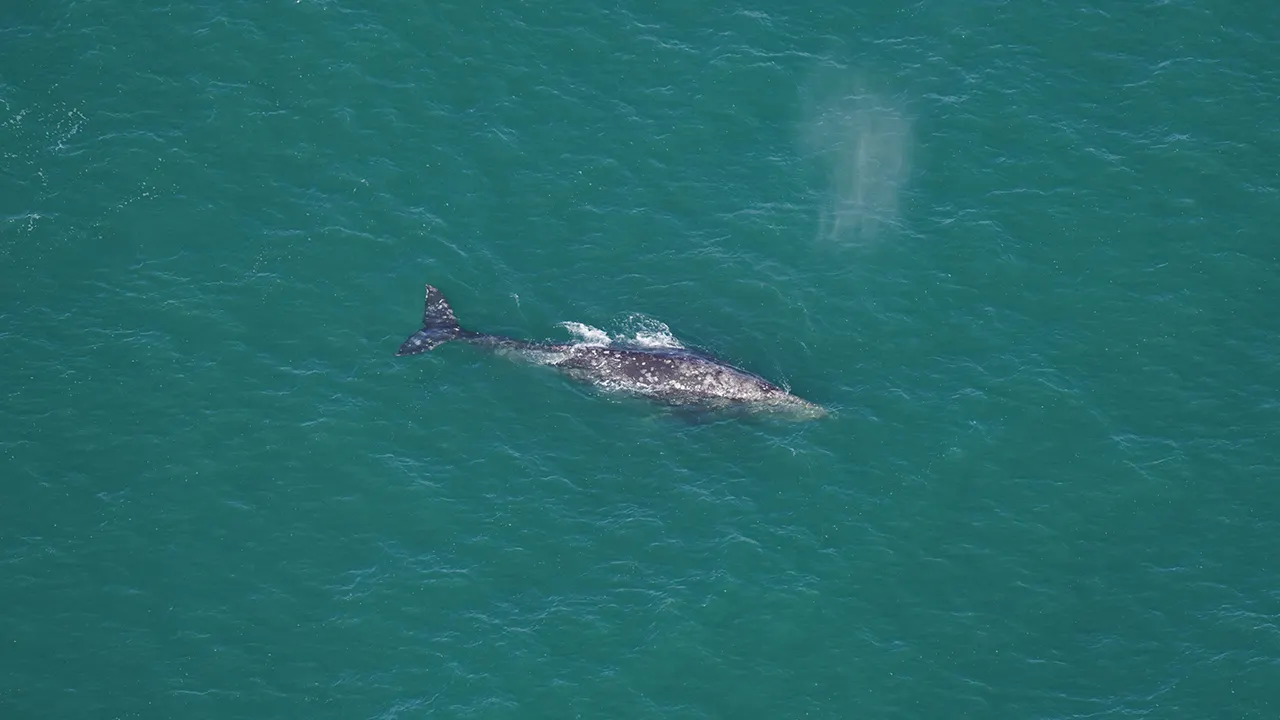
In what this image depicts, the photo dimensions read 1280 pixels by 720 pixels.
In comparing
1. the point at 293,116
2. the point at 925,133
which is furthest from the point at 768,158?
the point at 293,116

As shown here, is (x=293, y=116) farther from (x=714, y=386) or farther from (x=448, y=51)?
(x=714, y=386)

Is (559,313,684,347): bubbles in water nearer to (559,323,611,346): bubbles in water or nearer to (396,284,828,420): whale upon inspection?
(559,323,611,346): bubbles in water

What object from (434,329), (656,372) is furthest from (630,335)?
(434,329)

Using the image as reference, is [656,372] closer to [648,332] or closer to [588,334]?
[648,332]

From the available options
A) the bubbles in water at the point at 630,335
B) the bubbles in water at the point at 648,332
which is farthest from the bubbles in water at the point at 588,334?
the bubbles in water at the point at 648,332

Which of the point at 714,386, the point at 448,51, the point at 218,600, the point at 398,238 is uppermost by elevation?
the point at 448,51

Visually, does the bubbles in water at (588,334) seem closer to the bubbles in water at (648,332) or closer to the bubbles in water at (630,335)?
the bubbles in water at (630,335)

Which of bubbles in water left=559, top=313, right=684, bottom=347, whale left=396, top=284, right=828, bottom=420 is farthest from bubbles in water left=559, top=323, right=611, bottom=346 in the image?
whale left=396, top=284, right=828, bottom=420
